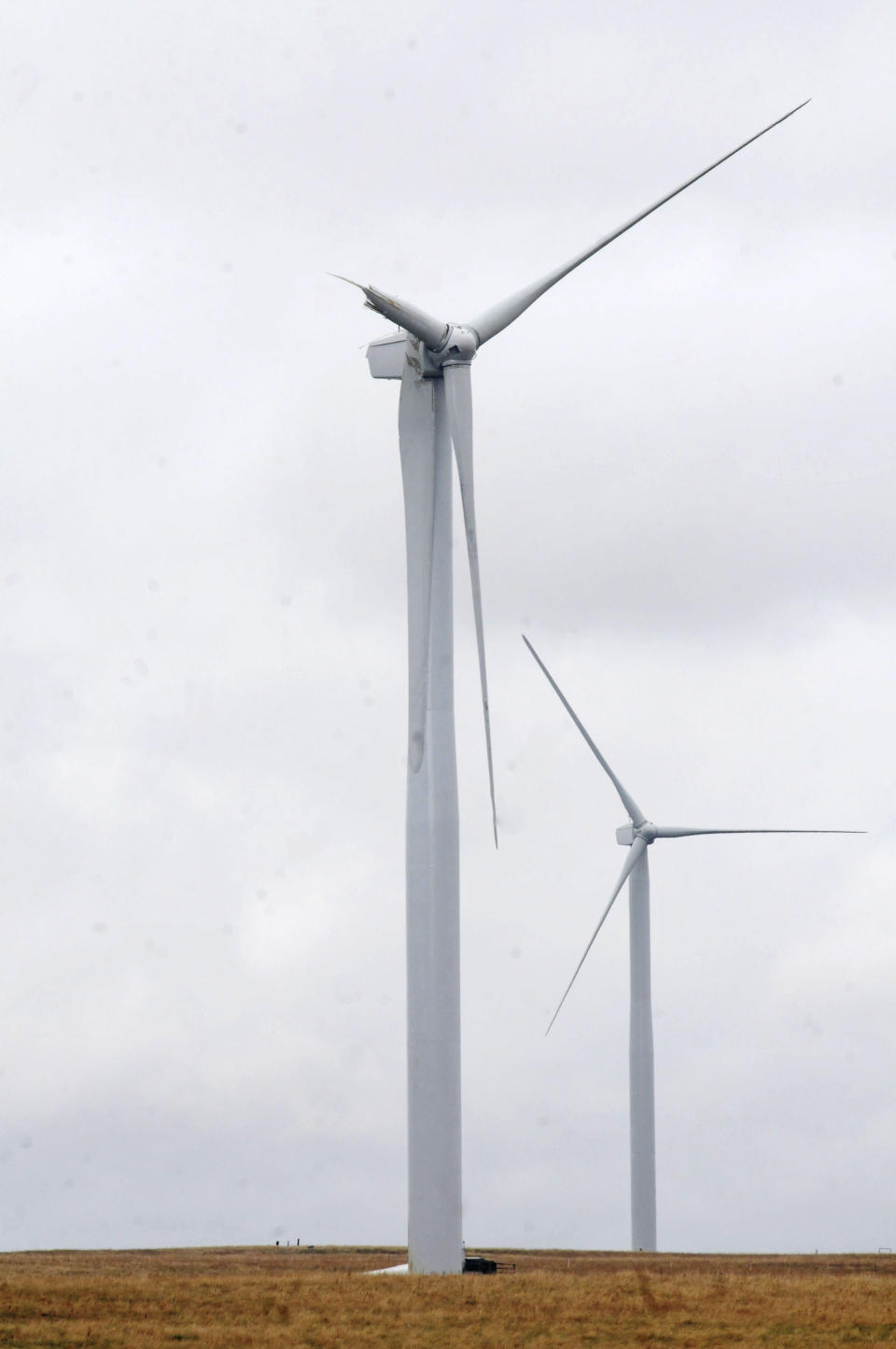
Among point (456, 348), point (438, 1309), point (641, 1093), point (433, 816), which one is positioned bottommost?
point (438, 1309)

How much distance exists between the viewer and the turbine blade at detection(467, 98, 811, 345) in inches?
2296

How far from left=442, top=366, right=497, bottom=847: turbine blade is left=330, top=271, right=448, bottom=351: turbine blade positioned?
105cm

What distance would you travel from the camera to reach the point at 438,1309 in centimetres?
4619

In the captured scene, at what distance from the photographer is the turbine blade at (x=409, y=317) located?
52891mm

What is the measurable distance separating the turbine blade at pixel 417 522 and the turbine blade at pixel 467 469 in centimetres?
75

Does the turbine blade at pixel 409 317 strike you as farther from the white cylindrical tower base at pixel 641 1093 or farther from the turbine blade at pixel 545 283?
the white cylindrical tower base at pixel 641 1093

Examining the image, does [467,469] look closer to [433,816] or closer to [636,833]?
[433,816]

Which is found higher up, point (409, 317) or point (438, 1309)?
point (409, 317)

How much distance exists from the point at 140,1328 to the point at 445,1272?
39.2ft

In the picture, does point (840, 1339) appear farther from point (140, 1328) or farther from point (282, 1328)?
point (140, 1328)

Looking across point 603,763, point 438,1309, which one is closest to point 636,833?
point 603,763

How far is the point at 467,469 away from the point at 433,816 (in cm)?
892

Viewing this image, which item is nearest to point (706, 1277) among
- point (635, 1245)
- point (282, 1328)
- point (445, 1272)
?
point (445, 1272)

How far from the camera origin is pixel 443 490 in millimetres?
56250
